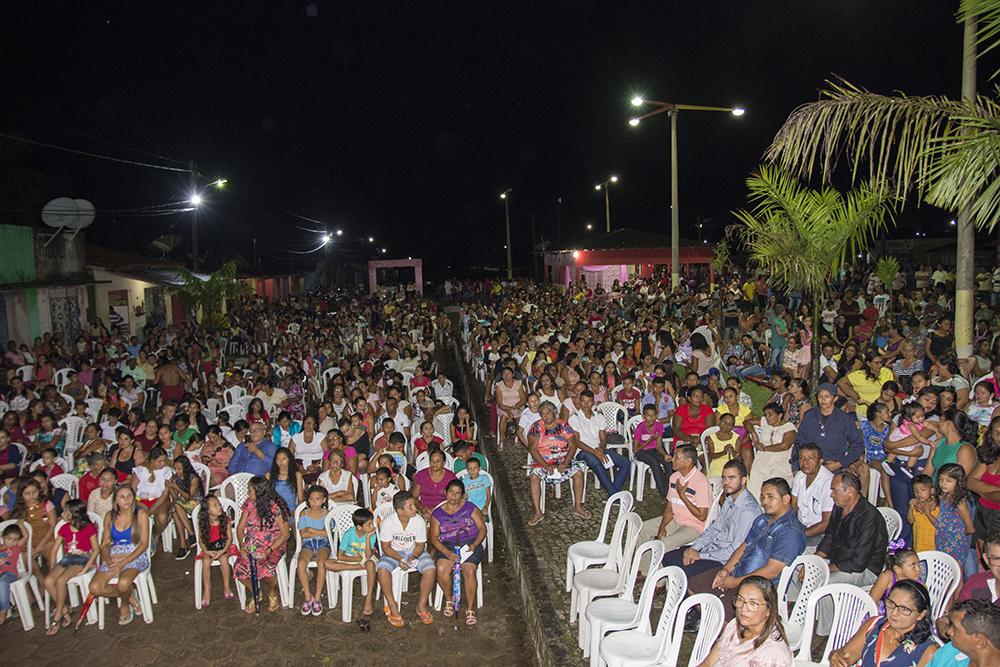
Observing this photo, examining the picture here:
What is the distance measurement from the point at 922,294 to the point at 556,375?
31.6 ft

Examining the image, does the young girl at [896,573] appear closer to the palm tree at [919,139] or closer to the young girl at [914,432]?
the palm tree at [919,139]

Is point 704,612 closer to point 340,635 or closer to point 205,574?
point 340,635

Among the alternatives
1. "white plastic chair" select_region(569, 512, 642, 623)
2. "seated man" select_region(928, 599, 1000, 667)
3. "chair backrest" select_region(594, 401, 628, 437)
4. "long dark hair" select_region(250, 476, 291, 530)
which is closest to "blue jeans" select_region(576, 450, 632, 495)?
"chair backrest" select_region(594, 401, 628, 437)

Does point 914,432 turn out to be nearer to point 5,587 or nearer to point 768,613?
point 768,613

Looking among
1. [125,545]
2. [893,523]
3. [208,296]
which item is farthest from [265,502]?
[208,296]

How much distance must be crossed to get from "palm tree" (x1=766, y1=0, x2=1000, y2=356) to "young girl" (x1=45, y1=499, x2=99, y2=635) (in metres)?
6.48

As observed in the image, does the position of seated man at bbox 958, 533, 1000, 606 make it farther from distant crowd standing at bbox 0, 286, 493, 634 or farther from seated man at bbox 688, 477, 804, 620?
distant crowd standing at bbox 0, 286, 493, 634

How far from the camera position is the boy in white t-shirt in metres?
6.02

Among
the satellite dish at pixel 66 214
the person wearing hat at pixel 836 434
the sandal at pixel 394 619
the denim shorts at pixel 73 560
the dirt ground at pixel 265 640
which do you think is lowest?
the dirt ground at pixel 265 640

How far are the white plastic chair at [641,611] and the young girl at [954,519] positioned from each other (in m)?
1.85

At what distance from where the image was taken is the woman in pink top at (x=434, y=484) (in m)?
6.76

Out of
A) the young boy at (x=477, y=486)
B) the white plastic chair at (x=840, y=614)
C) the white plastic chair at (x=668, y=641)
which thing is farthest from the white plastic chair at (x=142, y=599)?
the white plastic chair at (x=840, y=614)

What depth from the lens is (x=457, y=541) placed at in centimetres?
619

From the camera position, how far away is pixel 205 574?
627cm
